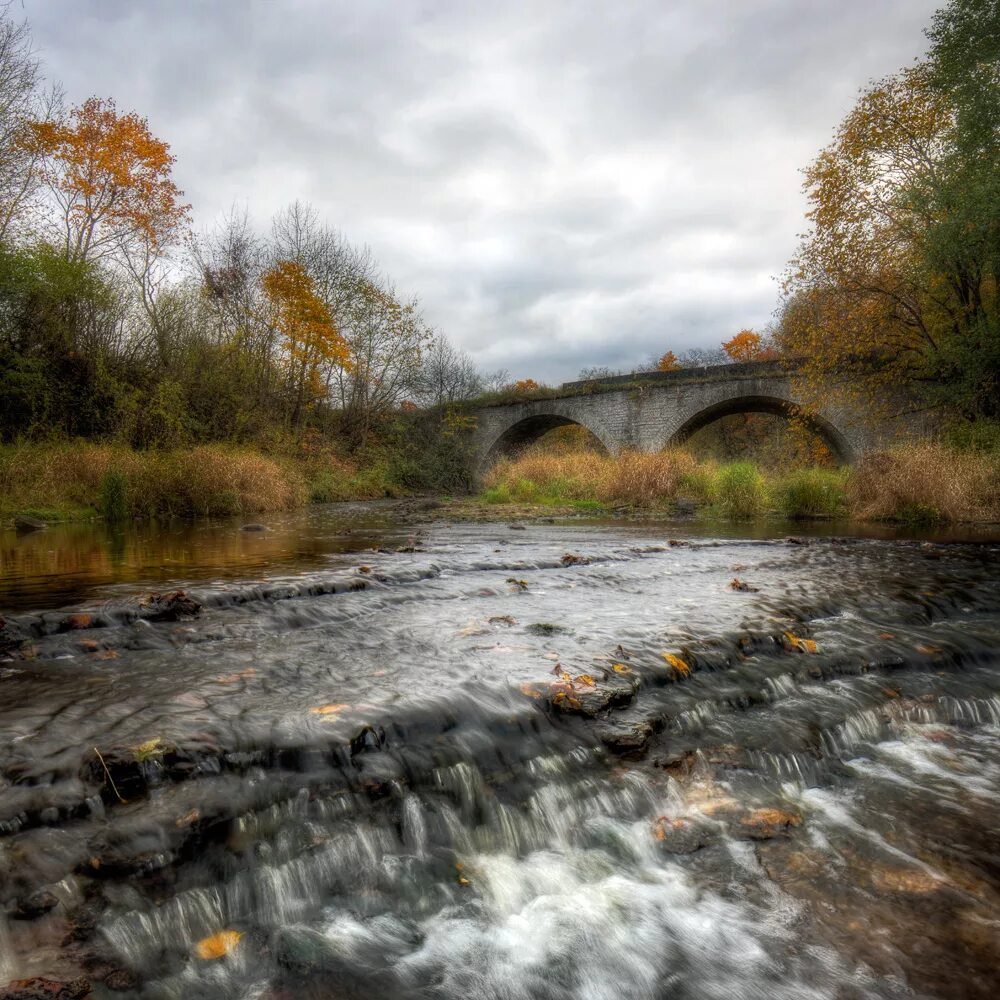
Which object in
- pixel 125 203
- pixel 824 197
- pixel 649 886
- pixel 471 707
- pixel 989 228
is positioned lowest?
pixel 649 886

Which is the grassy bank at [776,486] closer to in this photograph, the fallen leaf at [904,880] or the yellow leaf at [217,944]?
the fallen leaf at [904,880]

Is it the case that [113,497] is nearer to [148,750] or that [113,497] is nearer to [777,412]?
[148,750]

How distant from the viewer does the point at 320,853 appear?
1.71 m

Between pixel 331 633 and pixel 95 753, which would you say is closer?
pixel 95 753

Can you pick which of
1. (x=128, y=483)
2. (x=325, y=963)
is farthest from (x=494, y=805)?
(x=128, y=483)

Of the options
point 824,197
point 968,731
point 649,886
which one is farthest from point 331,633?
point 824,197

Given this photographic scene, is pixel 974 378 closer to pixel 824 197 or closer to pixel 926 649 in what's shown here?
pixel 824 197

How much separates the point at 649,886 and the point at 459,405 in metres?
30.6

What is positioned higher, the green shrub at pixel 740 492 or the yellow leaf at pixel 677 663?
the green shrub at pixel 740 492

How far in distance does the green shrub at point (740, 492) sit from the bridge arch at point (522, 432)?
1525cm

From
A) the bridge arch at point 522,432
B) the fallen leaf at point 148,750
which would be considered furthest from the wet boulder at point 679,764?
the bridge arch at point 522,432

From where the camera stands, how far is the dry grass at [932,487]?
11.1m

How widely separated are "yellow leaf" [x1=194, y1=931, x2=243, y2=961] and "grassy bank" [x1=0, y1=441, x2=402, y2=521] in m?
11.7

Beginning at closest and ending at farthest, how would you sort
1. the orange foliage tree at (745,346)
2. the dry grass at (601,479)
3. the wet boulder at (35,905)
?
the wet boulder at (35,905) → the dry grass at (601,479) → the orange foliage tree at (745,346)
